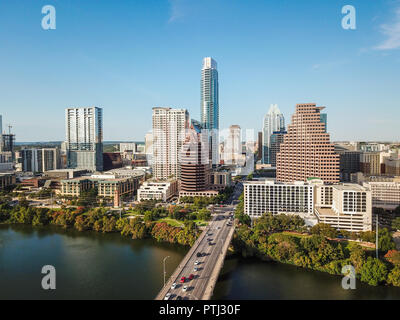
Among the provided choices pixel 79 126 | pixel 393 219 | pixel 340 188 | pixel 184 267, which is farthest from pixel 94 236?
pixel 79 126

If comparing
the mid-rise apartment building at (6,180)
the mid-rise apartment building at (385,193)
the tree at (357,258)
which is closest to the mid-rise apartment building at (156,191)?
the mid-rise apartment building at (385,193)

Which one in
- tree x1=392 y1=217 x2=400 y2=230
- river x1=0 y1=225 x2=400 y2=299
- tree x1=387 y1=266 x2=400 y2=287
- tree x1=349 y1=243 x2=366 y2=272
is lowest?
river x1=0 y1=225 x2=400 y2=299

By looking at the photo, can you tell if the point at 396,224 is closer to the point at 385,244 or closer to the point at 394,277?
the point at 385,244

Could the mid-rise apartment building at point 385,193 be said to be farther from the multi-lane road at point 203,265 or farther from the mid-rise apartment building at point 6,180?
the mid-rise apartment building at point 6,180

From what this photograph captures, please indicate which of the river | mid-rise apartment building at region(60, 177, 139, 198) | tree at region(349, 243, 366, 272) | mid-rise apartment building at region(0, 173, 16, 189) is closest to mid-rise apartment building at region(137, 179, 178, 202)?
mid-rise apartment building at region(60, 177, 139, 198)

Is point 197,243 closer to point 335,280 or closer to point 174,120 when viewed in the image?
point 335,280

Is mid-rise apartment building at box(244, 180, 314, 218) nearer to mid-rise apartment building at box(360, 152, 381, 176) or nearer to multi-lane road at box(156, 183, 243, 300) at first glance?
multi-lane road at box(156, 183, 243, 300)
